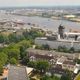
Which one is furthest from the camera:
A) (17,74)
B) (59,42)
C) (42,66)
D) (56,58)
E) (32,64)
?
(59,42)

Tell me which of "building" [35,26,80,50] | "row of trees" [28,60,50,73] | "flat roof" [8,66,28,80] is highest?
"flat roof" [8,66,28,80]

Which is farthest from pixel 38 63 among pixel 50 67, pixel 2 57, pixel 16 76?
pixel 16 76

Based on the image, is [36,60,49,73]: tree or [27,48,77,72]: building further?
[27,48,77,72]: building

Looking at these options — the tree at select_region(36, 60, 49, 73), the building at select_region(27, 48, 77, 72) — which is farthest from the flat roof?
the building at select_region(27, 48, 77, 72)

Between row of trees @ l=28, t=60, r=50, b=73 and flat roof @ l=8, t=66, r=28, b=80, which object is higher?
flat roof @ l=8, t=66, r=28, b=80

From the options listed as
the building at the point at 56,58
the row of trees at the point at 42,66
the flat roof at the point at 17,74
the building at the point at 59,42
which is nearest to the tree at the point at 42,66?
the row of trees at the point at 42,66

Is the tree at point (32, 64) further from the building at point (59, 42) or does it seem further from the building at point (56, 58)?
the building at point (59, 42)

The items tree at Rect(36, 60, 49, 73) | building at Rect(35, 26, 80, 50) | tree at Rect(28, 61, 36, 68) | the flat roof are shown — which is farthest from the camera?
building at Rect(35, 26, 80, 50)

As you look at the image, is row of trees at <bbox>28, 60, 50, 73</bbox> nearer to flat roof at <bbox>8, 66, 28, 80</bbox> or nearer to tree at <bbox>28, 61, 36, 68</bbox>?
tree at <bbox>28, 61, 36, 68</bbox>

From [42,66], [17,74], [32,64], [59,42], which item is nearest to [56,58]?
[32,64]

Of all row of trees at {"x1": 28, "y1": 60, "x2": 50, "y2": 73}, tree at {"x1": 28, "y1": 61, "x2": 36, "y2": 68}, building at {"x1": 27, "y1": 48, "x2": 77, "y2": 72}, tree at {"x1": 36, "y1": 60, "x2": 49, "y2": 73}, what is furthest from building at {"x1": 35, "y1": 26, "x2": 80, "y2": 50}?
tree at {"x1": 36, "y1": 60, "x2": 49, "y2": 73}

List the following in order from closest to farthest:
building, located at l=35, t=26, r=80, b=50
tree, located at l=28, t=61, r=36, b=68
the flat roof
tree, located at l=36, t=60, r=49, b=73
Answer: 1. the flat roof
2. tree, located at l=36, t=60, r=49, b=73
3. tree, located at l=28, t=61, r=36, b=68
4. building, located at l=35, t=26, r=80, b=50

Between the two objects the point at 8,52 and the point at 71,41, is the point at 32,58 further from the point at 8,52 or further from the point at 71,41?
the point at 71,41

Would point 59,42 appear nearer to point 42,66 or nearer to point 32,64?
point 32,64
